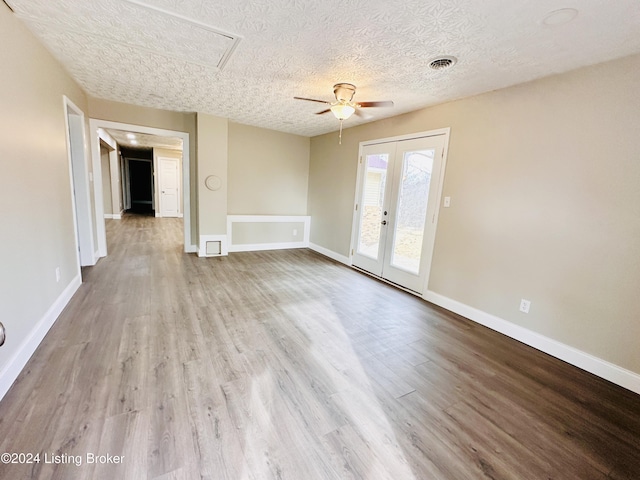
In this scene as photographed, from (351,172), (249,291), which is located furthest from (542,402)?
(351,172)

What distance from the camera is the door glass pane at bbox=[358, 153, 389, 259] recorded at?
427 cm

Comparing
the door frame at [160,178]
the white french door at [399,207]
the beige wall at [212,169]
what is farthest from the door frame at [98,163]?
the door frame at [160,178]

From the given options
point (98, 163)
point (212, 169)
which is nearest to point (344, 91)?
point (212, 169)

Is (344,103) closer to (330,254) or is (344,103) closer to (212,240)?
(330,254)

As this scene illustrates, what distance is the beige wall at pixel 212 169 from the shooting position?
15.4 feet

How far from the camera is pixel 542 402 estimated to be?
1.87m

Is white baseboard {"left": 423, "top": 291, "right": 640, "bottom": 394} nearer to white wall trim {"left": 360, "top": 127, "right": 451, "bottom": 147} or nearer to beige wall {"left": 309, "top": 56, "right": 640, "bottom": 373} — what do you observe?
beige wall {"left": 309, "top": 56, "right": 640, "bottom": 373}

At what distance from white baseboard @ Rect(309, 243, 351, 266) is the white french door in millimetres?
295

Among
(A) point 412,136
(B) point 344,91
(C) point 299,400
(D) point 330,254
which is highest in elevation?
(B) point 344,91

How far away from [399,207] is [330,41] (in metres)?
2.36

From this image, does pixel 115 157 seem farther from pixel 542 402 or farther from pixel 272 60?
pixel 542 402

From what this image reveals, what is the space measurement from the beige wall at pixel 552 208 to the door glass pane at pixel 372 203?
99cm

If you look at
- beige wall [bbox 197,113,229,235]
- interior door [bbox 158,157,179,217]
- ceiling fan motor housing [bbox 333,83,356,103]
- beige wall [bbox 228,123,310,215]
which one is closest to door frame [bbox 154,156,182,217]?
interior door [bbox 158,157,179,217]

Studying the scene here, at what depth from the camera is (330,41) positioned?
83.4 inches
